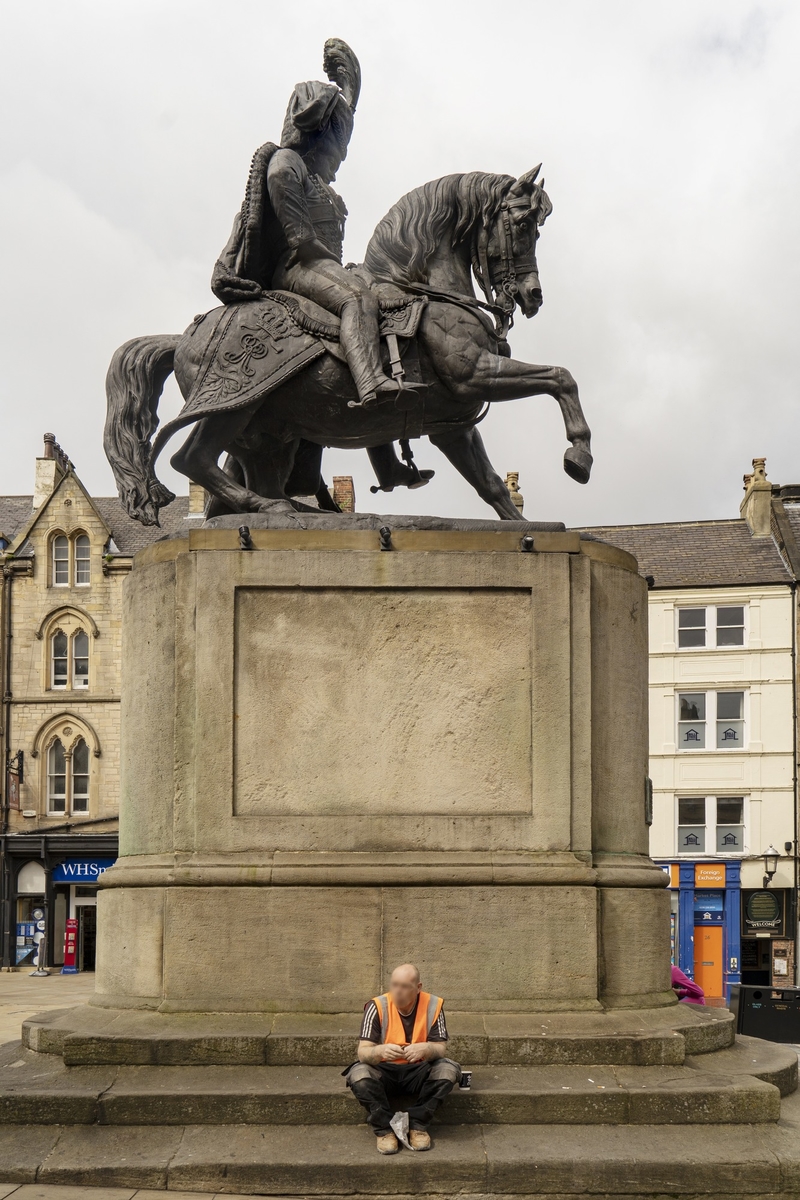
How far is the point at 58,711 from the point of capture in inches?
1780

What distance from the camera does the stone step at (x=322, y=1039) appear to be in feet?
23.5

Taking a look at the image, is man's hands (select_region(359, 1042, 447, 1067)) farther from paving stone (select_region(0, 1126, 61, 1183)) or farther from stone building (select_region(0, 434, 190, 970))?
stone building (select_region(0, 434, 190, 970))

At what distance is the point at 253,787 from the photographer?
314 inches

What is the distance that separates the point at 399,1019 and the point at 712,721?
36965 millimetres

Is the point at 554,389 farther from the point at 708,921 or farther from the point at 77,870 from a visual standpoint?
the point at 77,870

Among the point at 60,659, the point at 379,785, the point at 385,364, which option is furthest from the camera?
the point at 60,659

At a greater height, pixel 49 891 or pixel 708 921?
pixel 49 891

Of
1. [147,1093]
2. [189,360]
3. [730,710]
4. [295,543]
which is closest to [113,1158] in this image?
[147,1093]

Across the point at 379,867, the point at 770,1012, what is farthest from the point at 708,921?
the point at 379,867

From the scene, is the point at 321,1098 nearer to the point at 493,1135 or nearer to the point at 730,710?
the point at 493,1135

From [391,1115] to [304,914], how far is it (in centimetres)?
138

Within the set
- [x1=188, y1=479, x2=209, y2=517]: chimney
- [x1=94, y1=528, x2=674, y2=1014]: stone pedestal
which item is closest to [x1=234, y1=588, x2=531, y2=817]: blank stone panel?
[x1=94, y1=528, x2=674, y2=1014]: stone pedestal

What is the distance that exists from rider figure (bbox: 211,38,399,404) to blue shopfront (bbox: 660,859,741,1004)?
3387cm

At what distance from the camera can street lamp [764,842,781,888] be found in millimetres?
39750
